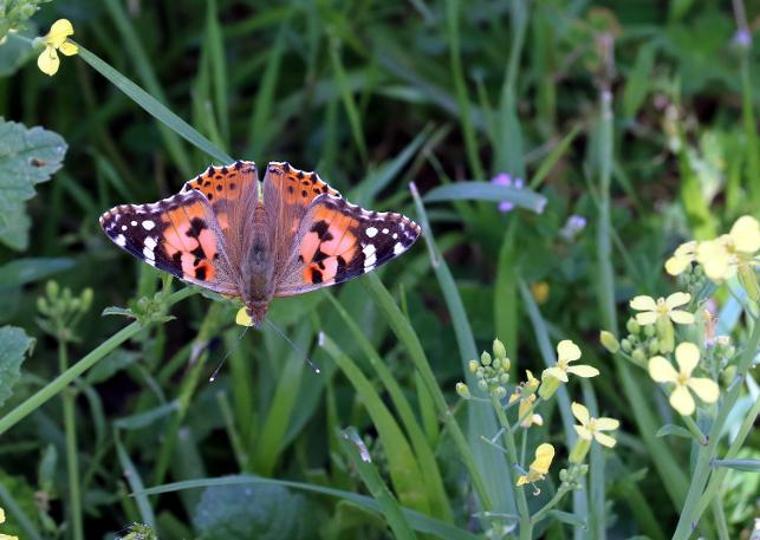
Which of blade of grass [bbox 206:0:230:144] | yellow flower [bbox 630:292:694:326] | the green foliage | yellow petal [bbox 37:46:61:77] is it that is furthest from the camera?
blade of grass [bbox 206:0:230:144]

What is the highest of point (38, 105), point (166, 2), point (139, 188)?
point (166, 2)

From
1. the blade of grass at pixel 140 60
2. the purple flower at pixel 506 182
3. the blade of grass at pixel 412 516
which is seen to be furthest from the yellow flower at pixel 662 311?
the blade of grass at pixel 140 60

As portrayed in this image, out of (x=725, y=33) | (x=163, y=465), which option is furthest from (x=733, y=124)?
(x=163, y=465)

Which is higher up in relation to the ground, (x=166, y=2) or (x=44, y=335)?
(x=166, y=2)

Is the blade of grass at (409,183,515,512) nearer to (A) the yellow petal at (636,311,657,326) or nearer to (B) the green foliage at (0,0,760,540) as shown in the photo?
(B) the green foliage at (0,0,760,540)

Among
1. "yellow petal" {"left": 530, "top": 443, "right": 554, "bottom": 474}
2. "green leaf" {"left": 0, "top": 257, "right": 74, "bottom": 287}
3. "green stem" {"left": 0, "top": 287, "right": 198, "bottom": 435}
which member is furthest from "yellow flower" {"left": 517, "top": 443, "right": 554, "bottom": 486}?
"green leaf" {"left": 0, "top": 257, "right": 74, "bottom": 287}

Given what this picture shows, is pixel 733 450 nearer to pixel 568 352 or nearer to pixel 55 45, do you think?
pixel 568 352

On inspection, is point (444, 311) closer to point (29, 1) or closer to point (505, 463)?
point (505, 463)

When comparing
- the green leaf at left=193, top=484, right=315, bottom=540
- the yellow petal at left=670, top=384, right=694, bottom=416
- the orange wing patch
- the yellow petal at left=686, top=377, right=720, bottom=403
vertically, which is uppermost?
the orange wing patch
